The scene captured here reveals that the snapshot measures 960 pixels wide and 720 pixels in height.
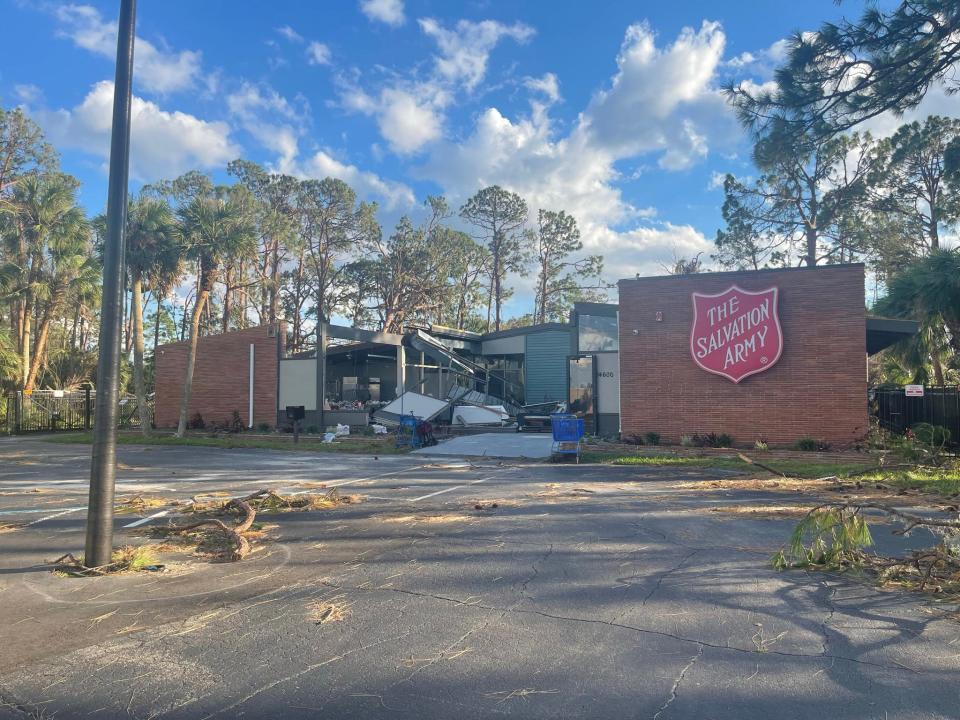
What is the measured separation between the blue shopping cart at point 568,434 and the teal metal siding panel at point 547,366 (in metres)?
14.3

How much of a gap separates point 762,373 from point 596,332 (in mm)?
8515

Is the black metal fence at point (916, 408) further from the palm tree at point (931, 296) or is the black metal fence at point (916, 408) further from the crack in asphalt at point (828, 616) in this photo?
the crack in asphalt at point (828, 616)

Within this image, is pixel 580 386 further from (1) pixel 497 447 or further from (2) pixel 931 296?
(2) pixel 931 296

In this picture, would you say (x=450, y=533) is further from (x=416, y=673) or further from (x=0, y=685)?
(x=0, y=685)

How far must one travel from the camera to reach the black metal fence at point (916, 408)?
1702 cm

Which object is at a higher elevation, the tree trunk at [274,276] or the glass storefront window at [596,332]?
the tree trunk at [274,276]

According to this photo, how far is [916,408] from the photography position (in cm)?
1788

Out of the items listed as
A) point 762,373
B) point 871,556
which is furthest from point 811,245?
point 871,556

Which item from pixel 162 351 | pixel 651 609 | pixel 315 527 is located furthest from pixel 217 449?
pixel 651 609

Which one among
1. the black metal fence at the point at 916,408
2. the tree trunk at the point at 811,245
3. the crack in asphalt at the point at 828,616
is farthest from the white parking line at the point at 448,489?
the tree trunk at the point at 811,245

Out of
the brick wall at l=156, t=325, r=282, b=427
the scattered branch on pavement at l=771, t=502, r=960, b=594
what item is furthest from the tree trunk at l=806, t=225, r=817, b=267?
the scattered branch on pavement at l=771, t=502, r=960, b=594

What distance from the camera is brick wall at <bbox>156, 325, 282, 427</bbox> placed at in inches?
1087

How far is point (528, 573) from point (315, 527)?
11.7 feet

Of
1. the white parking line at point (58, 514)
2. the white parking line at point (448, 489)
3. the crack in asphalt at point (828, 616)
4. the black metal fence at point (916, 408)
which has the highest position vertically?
the black metal fence at point (916, 408)
